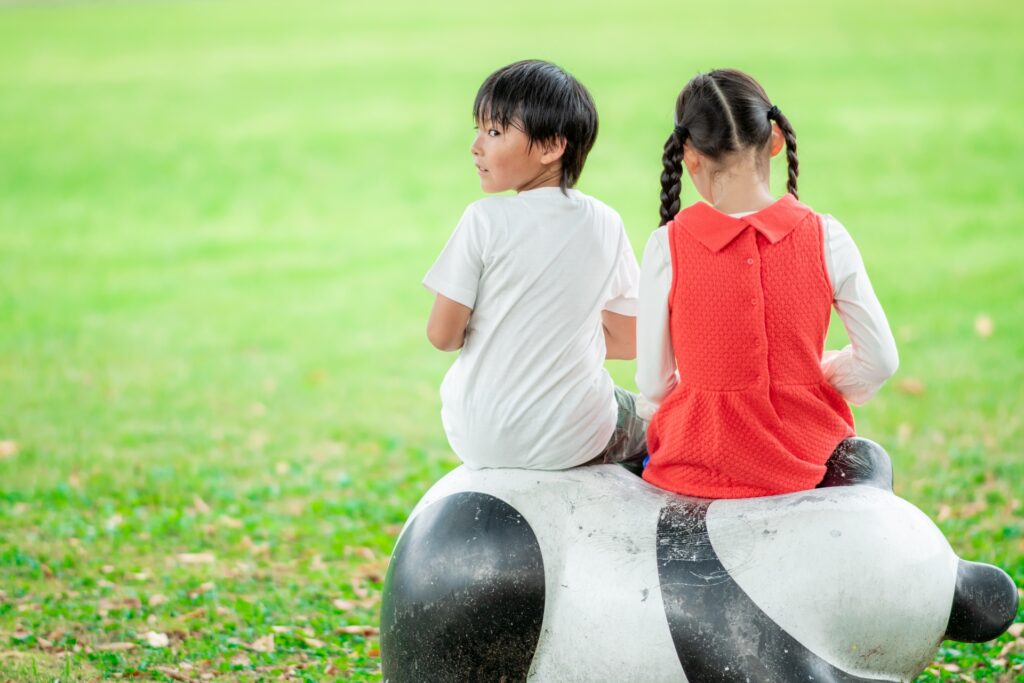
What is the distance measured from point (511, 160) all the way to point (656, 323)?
0.61 meters

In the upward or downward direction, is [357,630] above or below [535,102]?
below

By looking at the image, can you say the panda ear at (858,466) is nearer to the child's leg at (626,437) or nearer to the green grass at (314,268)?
the child's leg at (626,437)

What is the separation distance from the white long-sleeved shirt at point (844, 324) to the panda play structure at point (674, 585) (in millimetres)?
252

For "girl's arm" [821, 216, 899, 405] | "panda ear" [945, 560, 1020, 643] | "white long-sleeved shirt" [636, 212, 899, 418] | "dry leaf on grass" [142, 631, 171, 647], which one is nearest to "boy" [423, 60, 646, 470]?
"white long-sleeved shirt" [636, 212, 899, 418]

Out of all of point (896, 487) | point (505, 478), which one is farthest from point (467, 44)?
point (505, 478)

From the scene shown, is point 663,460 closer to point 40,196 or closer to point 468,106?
point 40,196

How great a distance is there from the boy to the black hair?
32cm

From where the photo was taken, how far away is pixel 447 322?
11.9 ft

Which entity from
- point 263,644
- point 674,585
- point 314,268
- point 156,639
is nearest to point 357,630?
point 263,644

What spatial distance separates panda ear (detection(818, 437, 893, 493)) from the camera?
3475 millimetres

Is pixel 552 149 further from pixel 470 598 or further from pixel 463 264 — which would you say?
pixel 470 598

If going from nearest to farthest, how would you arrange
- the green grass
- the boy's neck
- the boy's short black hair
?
the boy's short black hair
the boy's neck
the green grass

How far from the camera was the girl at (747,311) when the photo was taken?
336 centimetres

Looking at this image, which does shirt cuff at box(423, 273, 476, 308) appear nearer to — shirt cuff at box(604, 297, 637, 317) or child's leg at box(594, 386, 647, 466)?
shirt cuff at box(604, 297, 637, 317)
